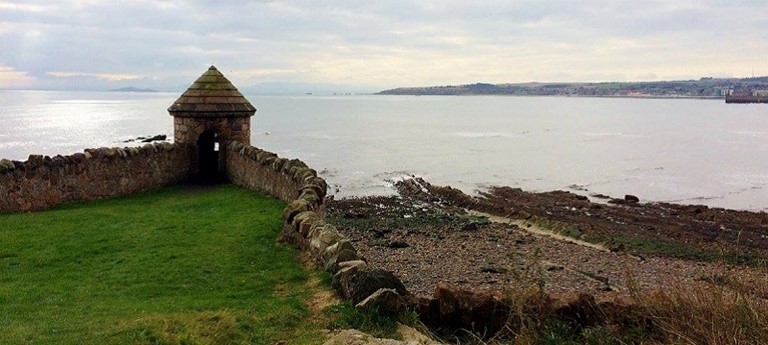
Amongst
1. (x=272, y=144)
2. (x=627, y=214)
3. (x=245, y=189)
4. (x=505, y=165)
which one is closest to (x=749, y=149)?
(x=505, y=165)

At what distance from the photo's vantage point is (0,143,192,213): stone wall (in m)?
12.8

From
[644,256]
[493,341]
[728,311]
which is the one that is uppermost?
[728,311]

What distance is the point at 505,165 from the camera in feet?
162

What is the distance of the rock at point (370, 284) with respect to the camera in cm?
684

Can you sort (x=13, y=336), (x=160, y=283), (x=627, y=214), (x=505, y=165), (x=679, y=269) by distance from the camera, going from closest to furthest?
1. (x=13, y=336)
2. (x=160, y=283)
3. (x=679, y=269)
4. (x=627, y=214)
5. (x=505, y=165)

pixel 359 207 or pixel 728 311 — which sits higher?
pixel 728 311

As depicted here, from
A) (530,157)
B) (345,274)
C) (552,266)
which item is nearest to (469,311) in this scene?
(345,274)

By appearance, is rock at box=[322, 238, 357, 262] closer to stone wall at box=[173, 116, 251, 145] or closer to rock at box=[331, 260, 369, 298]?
rock at box=[331, 260, 369, 298]

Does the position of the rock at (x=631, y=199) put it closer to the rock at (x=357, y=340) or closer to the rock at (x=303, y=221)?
the rock at (x=303, y=221)

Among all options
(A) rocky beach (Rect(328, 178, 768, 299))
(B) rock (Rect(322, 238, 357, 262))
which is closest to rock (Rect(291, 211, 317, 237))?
(B) rock (Rect(322, 238, 357, 262))

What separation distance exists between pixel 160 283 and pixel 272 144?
5518 centimetres

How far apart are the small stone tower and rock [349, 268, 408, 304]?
11.1 m

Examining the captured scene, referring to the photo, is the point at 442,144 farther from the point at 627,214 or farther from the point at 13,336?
the point at 13,336

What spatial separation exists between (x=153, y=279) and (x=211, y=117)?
30.9ft
